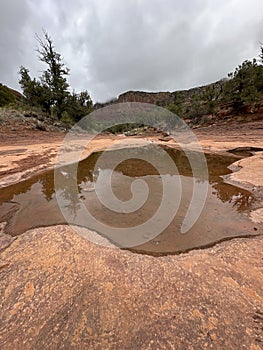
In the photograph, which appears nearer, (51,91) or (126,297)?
(126,297)

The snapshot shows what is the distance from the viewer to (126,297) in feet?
5.59

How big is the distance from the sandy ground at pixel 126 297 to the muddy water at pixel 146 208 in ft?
0.92

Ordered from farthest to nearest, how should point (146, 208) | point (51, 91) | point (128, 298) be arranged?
1. point (51, 91)
2. point (146, 208)
3. point (128, 298)

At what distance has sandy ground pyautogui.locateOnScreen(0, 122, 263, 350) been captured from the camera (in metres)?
1.39

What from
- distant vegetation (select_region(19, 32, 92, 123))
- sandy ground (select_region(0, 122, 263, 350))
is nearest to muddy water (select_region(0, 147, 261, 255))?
sandy ground (select_region(0, 122, 263, 350))

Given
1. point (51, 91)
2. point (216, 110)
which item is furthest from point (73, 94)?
point (216, 110)

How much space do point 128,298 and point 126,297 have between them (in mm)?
21

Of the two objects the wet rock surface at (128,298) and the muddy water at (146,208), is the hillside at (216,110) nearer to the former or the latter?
the muddy water at (146,208)

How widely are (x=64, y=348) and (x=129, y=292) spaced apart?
648mm

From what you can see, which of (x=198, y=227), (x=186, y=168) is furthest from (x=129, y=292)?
(x=186, y=168)

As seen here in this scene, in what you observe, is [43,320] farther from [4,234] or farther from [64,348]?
[4,234]

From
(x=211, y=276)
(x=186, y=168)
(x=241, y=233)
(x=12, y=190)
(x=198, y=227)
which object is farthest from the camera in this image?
(x=186, y=168)

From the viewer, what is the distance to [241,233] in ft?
8.64

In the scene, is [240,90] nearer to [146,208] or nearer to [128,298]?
[146,208]
